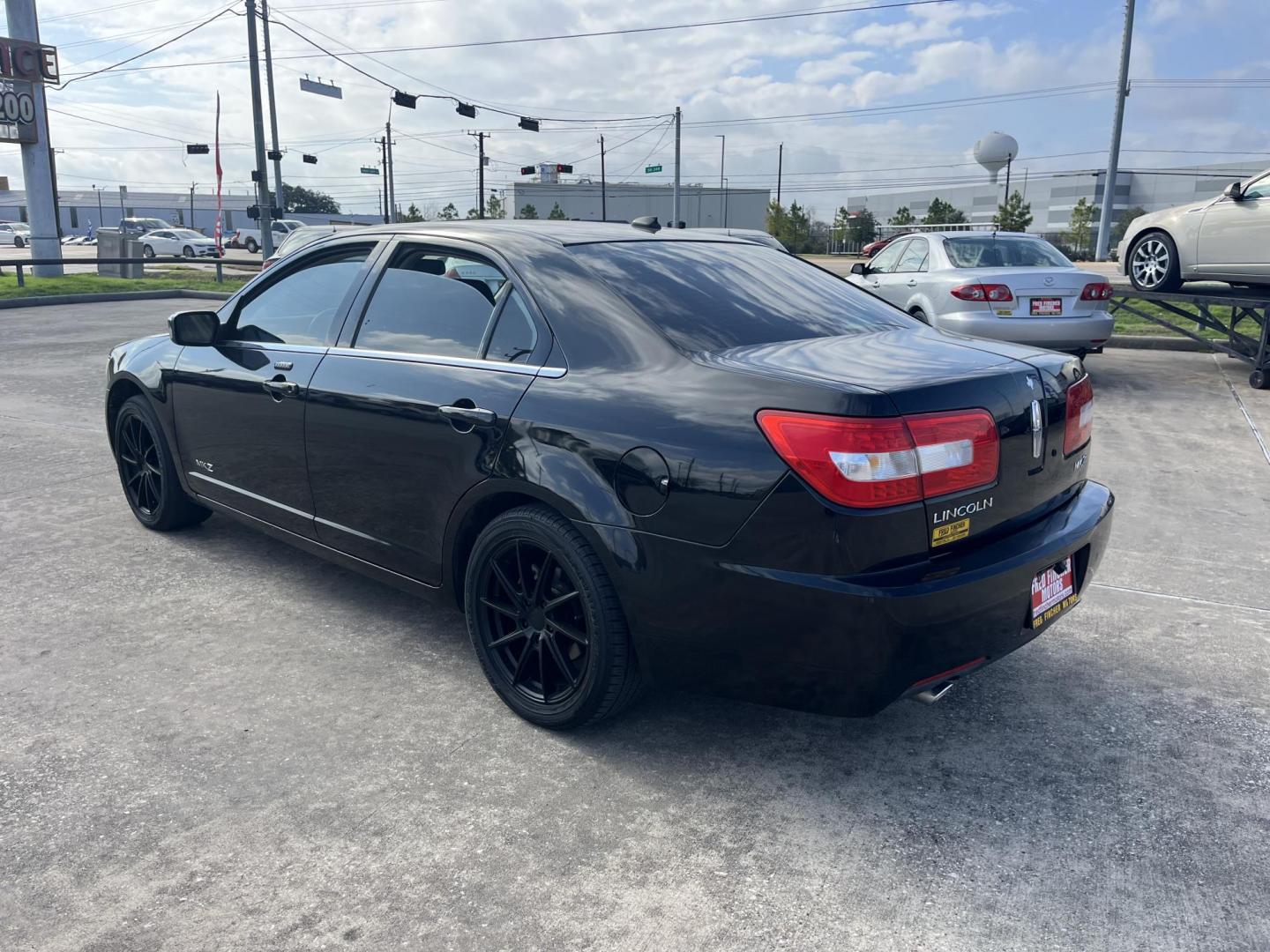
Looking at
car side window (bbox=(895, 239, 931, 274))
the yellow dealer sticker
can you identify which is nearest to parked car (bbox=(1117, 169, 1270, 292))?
car side window (bbox=(895, 239, 931, 274))

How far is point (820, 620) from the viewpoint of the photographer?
2473mm

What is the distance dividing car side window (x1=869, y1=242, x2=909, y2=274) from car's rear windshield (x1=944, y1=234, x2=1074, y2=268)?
2.59ft

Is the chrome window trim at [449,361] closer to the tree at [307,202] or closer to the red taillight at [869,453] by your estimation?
the red taillight at [869,453]

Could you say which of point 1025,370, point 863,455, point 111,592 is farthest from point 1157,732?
point 111,592

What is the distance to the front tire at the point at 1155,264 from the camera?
10.7 meters

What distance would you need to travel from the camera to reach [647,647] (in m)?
2.79

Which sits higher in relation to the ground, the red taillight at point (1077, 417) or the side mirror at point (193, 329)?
the side mirror at point (193, 329)

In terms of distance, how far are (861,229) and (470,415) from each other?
93284 mm

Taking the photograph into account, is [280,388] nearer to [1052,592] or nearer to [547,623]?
[547,623]

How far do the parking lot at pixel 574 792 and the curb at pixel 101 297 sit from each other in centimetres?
1610

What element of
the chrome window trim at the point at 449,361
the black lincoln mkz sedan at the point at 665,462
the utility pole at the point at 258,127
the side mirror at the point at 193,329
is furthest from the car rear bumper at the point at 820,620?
the utility pole at the point at 258,127

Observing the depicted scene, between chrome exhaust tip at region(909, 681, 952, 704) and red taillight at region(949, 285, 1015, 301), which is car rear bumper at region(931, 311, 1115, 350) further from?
chrome exhaust tip at region(909, 681, 952, 704)

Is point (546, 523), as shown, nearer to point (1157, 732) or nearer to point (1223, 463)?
point (1157, 732)

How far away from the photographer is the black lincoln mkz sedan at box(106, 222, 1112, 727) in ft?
8.16
